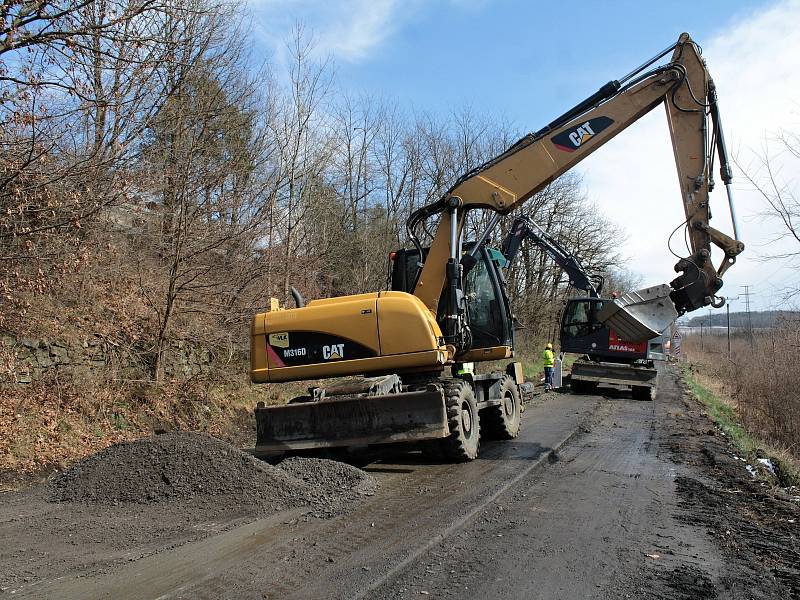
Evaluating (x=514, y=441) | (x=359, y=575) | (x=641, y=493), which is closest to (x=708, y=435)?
(x=514, y=441)

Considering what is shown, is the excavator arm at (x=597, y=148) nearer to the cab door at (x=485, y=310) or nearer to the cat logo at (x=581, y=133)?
the cat logo at (x=581, y=133)

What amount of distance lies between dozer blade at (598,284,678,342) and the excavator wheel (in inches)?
90.9

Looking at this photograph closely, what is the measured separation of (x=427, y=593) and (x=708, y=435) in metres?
9.55

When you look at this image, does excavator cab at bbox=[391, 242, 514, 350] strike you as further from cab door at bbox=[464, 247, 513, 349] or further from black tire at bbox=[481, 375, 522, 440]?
black tire at bbox=[481, 375, 522, 440]

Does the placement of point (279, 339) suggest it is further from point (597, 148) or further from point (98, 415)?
point (597, 148)

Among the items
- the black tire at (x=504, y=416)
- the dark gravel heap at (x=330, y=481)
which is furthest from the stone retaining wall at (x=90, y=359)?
the black tire at (x=504, y=416)

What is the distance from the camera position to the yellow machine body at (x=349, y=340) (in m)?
8.25

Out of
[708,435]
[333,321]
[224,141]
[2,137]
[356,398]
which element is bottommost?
[708,435]

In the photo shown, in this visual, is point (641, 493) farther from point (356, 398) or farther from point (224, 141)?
point (224, 141)

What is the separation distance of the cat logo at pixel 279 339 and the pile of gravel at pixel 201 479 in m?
1.77

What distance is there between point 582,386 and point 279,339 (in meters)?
14.0

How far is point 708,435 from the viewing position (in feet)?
38.9

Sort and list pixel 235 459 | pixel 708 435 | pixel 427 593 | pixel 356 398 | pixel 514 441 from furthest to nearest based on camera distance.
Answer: pixel 708 435 → pixel 514 441 → pixel 356 398 → pixel 235 459 → pixel 427 593

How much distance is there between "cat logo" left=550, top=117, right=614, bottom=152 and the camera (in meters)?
9.41
